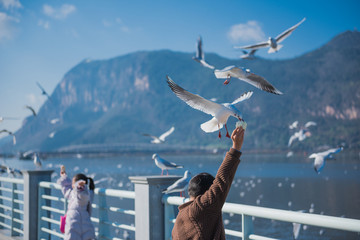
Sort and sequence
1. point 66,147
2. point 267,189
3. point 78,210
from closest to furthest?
point 78,210, point 267,189, point 66,147

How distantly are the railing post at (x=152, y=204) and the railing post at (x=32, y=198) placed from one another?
2.57m

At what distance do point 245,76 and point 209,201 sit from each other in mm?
1010

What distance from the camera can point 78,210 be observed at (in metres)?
4.02

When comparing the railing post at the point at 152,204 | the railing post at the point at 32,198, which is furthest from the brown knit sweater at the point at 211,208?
the railing post at the point at 32,198

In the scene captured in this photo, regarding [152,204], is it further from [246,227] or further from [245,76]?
[245,76]

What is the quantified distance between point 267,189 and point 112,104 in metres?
155

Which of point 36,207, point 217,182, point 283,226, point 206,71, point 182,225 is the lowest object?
point 283,226

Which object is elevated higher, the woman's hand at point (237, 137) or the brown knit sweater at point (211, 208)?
the woman's hand at point (237, 137)

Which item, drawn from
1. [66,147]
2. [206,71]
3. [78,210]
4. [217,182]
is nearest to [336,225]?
[217,182]

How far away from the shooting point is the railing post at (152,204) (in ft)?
11.8

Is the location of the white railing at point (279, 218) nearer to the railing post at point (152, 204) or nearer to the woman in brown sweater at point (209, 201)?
the railing post at point (152, 204)

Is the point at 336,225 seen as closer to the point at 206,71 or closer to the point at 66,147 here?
the point at 66,147

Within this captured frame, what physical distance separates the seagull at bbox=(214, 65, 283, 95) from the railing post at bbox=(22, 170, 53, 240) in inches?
154

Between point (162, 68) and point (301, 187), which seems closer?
point (301, 187)
